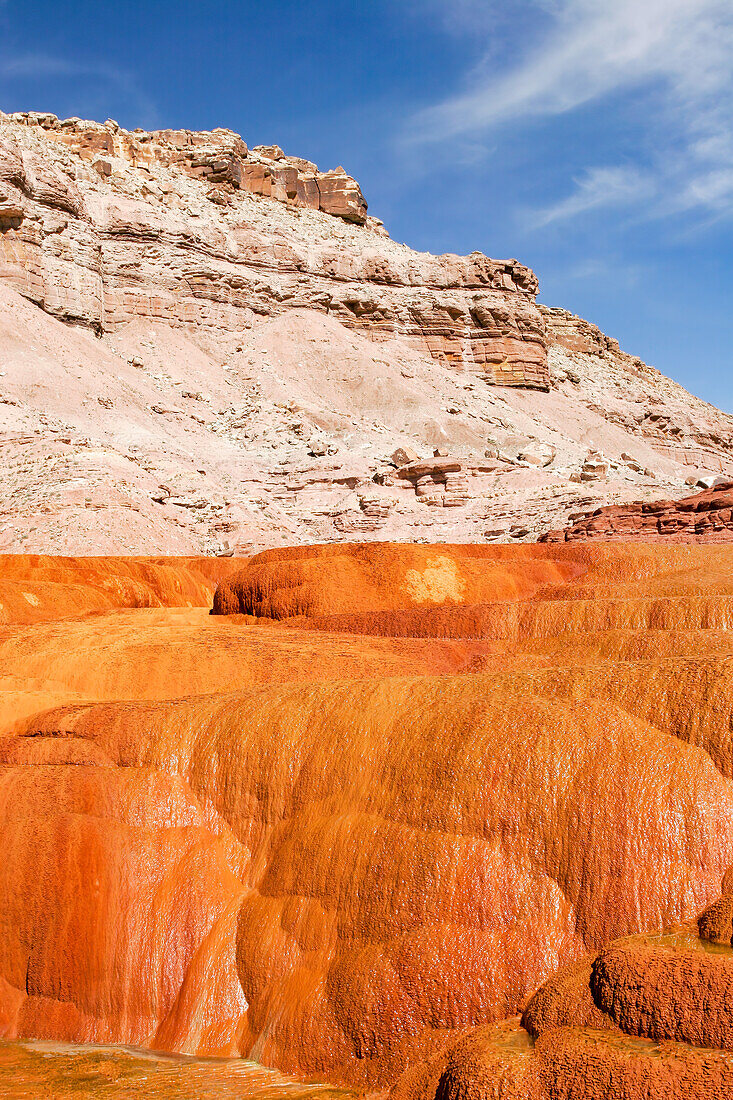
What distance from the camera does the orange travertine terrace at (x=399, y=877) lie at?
213 inches

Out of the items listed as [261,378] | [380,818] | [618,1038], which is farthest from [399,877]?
[261,378]

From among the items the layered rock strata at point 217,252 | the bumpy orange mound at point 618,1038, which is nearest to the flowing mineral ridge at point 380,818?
the bumpy orange mound at point 618,1038

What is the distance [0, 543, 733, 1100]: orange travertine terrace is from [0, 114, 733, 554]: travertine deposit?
64.9ft

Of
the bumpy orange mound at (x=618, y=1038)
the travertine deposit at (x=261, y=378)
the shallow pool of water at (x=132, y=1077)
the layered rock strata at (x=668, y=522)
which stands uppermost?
the travertine deposit at (x=261, y=378)

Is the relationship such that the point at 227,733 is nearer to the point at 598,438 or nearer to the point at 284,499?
the point at 284,499

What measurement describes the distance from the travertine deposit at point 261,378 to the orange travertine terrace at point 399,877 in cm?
1977

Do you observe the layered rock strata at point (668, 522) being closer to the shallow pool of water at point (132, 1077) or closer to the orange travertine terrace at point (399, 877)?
the orange travertine terrace at point (399, 877)

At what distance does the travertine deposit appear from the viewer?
33406 millimetres

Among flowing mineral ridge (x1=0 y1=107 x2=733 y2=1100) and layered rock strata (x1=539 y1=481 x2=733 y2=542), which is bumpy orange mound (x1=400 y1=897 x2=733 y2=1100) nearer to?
flowing mineral ridge (x1=0 y1=107 x2=733 y2=1100)

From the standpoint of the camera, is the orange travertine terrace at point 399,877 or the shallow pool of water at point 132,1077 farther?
the shallow pool of water at point 132,1077

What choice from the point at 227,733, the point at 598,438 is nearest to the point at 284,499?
the point at 598,438

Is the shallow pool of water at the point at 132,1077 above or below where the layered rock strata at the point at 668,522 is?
below

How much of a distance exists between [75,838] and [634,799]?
4.16 metres

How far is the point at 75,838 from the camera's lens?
7461 millimetres
